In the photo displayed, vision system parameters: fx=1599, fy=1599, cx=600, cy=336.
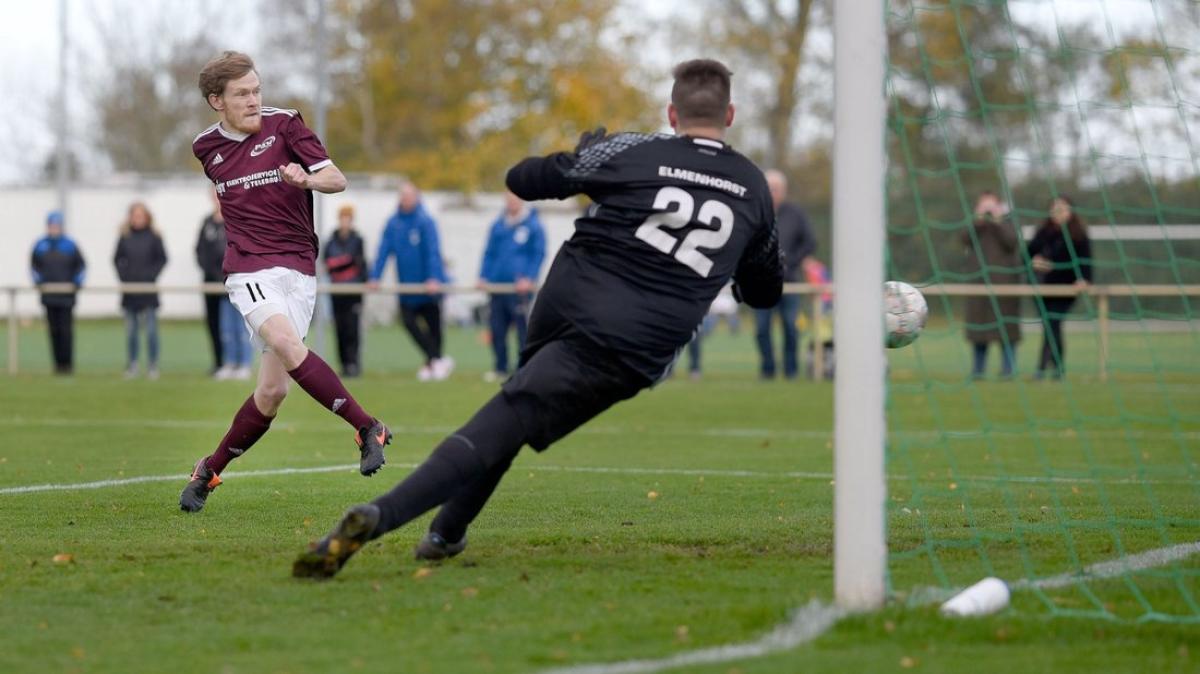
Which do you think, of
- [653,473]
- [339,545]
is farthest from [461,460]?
[653,473]

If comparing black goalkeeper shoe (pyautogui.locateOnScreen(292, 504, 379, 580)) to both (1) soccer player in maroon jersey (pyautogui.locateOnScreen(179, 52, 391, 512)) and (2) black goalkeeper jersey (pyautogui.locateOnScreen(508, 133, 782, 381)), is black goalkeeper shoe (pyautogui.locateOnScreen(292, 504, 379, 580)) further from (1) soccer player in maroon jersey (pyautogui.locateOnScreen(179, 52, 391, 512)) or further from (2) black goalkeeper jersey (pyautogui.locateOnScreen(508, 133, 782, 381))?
(1) soccer player in maroon jersey (pyautogui.locateOnScreen(179, 52, 391, 512))

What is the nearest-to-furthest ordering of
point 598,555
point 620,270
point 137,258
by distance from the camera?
1. point 620,270
2. point 598,555
3. point 137,258

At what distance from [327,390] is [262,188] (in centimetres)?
95

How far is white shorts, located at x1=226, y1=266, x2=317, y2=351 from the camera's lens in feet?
23.0

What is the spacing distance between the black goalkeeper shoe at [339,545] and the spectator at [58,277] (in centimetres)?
1529

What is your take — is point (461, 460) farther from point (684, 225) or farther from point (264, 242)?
point (264, 242)

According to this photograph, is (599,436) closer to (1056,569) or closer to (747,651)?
(1056,569)

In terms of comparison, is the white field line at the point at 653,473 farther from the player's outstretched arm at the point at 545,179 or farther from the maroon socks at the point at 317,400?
the player's outstretched arm at the point at 545,179

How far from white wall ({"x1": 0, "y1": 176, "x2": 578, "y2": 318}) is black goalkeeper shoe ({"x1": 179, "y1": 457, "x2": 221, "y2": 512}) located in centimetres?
3071

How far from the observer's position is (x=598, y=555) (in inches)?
225

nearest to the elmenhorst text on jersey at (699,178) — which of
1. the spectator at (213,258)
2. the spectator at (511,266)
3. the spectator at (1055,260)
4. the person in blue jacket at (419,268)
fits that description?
the spectator at (1055,260)

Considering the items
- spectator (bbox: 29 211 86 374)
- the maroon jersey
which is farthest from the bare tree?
the maroon jersey

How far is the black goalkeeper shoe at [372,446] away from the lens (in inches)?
268

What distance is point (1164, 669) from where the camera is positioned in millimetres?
3961
